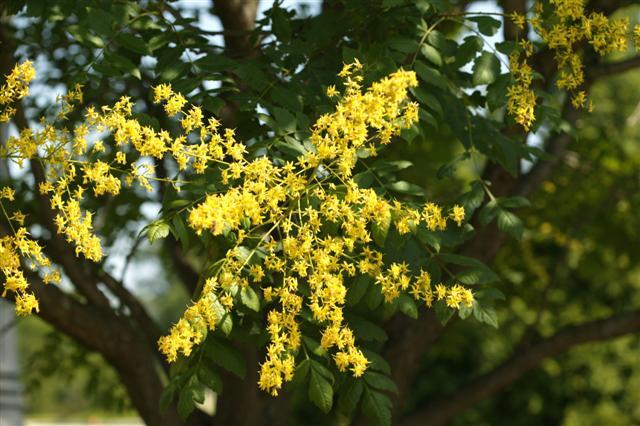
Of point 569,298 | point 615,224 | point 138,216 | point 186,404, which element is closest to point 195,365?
point 186,404

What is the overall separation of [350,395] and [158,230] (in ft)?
2.75

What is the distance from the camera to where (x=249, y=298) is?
247cm

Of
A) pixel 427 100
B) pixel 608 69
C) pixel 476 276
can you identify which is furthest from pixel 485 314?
pixel 608 69

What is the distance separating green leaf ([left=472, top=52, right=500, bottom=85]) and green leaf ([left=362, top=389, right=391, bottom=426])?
110cm

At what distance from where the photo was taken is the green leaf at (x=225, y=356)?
2697mm

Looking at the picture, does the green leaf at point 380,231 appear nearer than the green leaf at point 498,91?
Yes

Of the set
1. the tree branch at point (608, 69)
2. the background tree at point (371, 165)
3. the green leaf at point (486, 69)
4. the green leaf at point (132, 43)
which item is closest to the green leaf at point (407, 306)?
the background tree at point (371, 165)

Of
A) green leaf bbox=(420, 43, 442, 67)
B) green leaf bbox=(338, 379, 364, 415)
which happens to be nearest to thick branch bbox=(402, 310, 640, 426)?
green leaf bbox=(338, 379, 364, 415)

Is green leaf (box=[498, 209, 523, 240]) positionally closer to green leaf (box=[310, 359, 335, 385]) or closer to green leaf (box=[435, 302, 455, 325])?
green leaf (box=[435, 302, 455, 325])

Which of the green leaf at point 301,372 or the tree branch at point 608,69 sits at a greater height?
the green leaf at point 301,372

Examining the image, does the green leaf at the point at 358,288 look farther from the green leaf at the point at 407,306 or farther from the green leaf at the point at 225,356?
the green leaf at the point at 225,356

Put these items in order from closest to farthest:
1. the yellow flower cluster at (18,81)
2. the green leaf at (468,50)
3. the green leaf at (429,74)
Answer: the yellow flower cluster at (18,81) → the green leaf at (429,74) → the green leaf at (468,50)

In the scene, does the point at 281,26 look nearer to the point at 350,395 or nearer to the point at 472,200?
the point at 472,200

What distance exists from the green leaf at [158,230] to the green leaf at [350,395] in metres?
0.81
